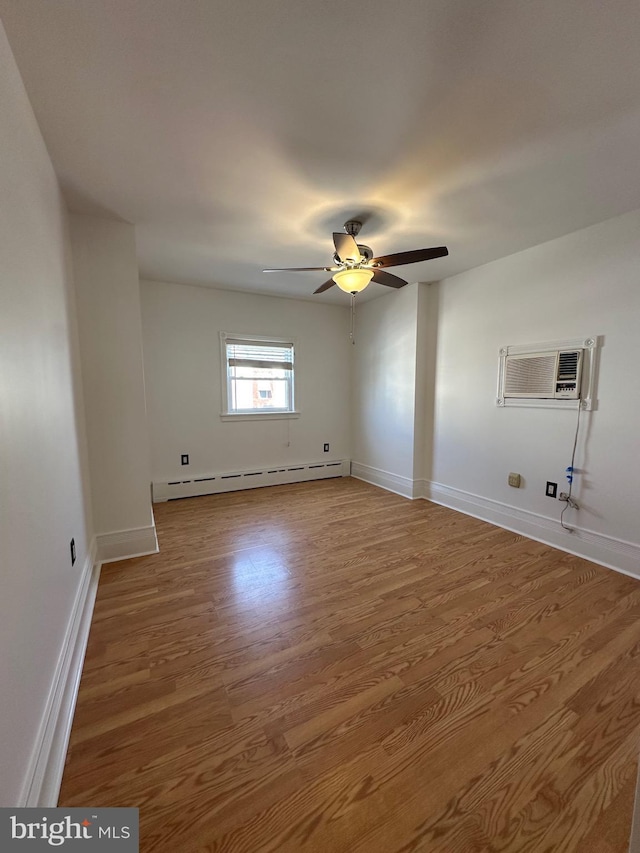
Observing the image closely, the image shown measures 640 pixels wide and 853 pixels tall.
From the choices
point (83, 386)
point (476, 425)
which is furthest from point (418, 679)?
point (83, 386)

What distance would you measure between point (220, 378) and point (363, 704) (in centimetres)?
355

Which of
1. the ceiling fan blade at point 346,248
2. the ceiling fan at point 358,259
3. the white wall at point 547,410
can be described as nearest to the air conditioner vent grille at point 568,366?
Answer: the white wall at point 547,410

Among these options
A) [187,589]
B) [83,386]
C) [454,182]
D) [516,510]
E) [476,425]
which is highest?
[454,182]

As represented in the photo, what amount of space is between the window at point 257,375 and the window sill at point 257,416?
0.01 m

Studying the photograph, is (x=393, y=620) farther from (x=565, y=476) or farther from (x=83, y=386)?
(x=83, y=386)

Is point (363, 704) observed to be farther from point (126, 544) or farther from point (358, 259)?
point (358, 259)

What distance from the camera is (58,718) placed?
1.18m

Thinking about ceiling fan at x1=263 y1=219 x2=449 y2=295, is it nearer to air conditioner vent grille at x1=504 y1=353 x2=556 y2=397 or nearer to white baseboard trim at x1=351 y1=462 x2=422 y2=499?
air conditioner vent grille at x1=504 y1=353 x2=556 y2=397

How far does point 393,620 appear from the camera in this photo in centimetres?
188

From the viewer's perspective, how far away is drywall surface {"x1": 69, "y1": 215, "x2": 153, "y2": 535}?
237 cm

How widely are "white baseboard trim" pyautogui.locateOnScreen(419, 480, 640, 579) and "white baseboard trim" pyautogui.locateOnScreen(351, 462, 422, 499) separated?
0.29 meters

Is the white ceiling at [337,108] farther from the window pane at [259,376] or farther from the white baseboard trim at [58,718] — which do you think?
the white baseboard trim at [58,718]

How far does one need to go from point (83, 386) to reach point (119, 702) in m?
1.94

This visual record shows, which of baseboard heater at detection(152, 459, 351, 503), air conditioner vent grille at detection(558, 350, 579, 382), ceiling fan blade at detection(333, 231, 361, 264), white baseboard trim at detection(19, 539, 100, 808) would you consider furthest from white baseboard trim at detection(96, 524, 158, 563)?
air conditioner vent grille at detection(558, 350, 579, 382)
